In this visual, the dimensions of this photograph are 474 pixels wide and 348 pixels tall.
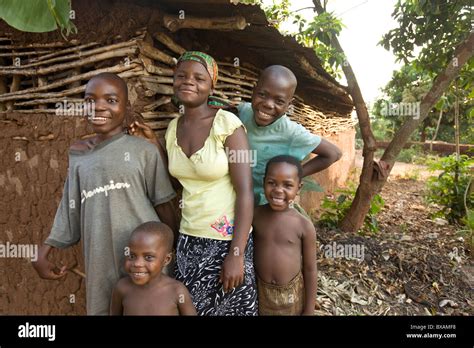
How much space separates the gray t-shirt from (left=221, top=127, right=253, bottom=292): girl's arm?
353 mm

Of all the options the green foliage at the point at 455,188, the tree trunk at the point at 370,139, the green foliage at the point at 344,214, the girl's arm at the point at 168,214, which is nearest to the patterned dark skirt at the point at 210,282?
the girl's arm at the point at 168,214

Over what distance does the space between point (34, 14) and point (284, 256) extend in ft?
5.60

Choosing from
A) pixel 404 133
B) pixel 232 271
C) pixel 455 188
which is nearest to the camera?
pixel 232 271

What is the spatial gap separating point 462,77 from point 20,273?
5948 millimetres

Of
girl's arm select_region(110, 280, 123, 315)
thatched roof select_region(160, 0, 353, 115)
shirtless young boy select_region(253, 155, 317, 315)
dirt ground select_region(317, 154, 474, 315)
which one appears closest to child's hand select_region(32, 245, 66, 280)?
girl's arm select_region(110, 280, 123, 315)

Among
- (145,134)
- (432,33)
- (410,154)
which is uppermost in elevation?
(432,33)

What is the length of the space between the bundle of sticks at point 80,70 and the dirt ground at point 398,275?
2135 millimetres

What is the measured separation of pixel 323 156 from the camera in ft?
7.54

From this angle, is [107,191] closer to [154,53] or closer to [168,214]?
[168,214]

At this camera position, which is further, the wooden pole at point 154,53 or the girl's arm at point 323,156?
the wooden pole at point 154,53

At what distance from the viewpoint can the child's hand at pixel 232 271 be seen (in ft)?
5.96

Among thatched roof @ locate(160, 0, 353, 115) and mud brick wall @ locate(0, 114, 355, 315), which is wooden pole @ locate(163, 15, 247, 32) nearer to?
thatched roof @ locate(160, 0, 353, 115)

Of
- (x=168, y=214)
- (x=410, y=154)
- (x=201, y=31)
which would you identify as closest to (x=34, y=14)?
(x=168, y=214)

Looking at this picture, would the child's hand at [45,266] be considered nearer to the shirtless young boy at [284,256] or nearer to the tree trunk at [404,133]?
the shirtless young boy at [284,256]
